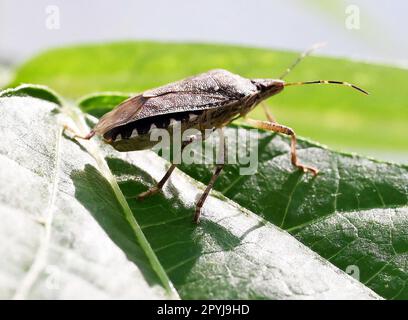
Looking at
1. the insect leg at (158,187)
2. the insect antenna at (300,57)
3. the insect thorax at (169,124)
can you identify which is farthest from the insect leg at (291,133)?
the insect leg at (158,187)

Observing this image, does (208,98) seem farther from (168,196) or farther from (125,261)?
(125,261)

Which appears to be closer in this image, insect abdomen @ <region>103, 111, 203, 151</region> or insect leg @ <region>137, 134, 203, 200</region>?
insect leg @ <region>137, 134, 203, 200</region>

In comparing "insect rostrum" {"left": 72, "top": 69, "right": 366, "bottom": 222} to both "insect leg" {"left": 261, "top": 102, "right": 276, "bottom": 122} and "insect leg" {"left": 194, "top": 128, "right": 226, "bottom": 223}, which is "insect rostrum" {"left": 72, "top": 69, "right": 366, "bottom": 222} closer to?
"insect leg" {"left": 194, "top": 128, "right": 226, "bottom": 223}

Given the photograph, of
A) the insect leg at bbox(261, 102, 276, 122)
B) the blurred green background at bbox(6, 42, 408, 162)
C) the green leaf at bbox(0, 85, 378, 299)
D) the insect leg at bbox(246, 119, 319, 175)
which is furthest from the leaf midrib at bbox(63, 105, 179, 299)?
the insect leg at bbox(261, 102, 276, 122)
